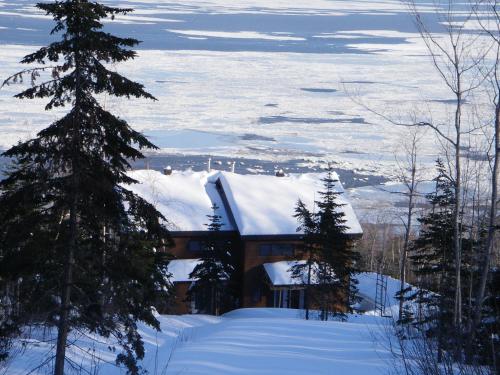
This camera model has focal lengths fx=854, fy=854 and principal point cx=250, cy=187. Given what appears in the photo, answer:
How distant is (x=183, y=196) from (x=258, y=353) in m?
21.1

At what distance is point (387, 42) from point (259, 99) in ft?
143

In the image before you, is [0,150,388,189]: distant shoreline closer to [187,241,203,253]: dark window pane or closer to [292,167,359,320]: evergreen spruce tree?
[187,241,203,253]: dark window pane

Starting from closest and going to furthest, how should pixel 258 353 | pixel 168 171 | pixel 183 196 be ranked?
pixel 258 353, pixel 183 196, pixel 168 171

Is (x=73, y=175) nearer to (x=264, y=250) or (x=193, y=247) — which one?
(x=264, y=250)

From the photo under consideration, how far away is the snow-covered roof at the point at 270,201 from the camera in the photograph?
3080cm

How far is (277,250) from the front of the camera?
31.1 m

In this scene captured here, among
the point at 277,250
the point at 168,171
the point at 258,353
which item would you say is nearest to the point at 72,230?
the point at 258,353

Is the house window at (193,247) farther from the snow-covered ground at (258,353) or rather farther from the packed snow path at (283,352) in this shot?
the packed snow path at (283,352)

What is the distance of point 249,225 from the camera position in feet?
100

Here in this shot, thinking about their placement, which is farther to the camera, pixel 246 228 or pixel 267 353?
pixel 246 228

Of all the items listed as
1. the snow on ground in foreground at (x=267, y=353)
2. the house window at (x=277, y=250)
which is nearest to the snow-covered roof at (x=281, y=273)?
the house window at (x=277, y=250)

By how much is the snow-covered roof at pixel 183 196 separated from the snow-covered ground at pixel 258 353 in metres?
14.6

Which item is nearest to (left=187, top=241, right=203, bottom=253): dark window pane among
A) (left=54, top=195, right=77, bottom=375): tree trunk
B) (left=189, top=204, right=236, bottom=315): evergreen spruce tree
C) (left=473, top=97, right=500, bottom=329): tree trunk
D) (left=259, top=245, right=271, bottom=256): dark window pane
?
(left=259, top=245, right=271, bottom=256): dark window pane

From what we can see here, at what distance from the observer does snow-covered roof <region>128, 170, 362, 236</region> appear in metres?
30.9
